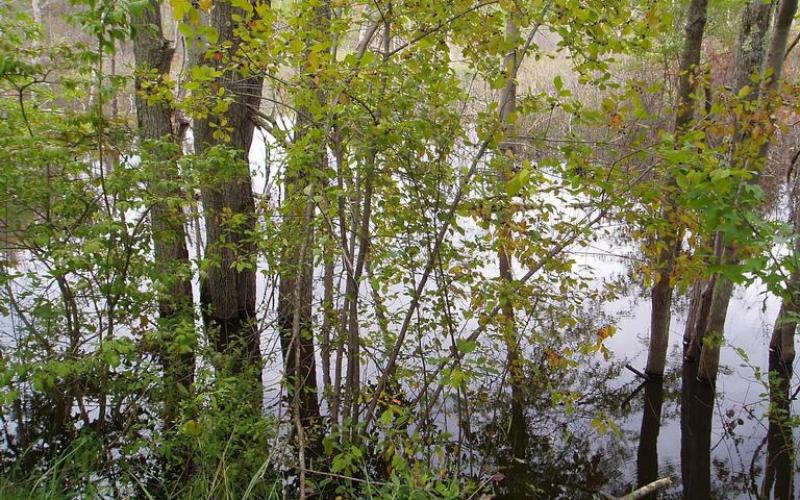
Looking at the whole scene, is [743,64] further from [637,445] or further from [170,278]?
[170,278]

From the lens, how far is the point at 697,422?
572 centimetres

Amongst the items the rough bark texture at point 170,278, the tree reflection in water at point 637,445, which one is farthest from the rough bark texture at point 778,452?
the rough bark texture at point 170,278

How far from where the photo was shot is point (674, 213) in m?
3.11

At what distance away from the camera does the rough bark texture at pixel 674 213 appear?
3666mm

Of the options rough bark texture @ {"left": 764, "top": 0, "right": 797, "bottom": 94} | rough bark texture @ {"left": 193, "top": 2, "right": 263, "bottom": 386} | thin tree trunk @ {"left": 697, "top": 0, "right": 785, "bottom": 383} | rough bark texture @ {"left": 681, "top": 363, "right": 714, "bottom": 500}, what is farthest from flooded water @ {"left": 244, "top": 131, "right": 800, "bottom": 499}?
rough bark texture @ {"left": 764, "top": 0, "right": 797, "bottom": 94}

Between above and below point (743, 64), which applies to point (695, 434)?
below

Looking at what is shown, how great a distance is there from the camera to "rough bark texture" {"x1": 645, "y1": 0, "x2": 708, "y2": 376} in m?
3.67

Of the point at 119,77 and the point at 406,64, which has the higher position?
the point at 406,64

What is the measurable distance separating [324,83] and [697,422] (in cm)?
495

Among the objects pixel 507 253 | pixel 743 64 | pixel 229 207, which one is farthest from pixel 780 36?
pixel 229 207

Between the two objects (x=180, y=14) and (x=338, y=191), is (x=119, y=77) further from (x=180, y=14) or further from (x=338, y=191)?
(x=338, y=191)

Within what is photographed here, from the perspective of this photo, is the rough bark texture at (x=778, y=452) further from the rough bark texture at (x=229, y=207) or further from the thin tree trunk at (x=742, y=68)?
the rough bark texture at (x=229, y=207)

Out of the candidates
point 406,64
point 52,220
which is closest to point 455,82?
point 406,64

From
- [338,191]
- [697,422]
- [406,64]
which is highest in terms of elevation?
[406,64]
